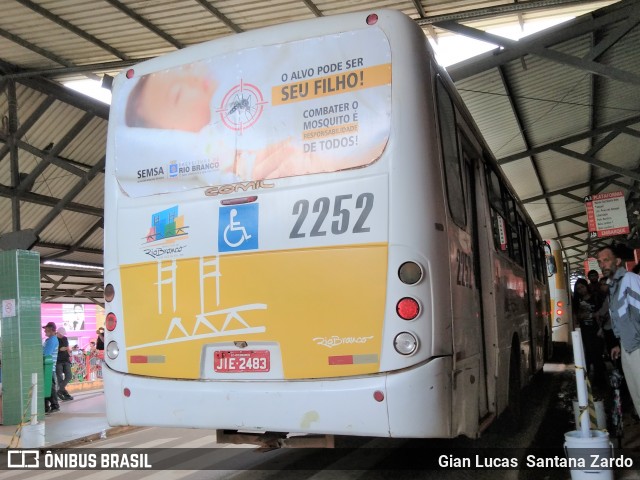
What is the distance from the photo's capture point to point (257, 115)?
4637 millimetres

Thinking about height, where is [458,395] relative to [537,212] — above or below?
below

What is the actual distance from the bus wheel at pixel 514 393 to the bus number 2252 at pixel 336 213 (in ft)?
11.2

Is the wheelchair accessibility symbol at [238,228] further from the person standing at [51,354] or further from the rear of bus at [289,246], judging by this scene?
the person standing at [51,354]

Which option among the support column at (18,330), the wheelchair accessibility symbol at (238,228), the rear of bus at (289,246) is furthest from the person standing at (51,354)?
the wheelchair accessibility symbol at (238,228)

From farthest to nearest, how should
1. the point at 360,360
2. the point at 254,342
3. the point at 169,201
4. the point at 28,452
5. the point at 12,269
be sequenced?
the point at 12,269, the point at 28,452, the point at 169,201, the point at 254,342, the point at 360,360

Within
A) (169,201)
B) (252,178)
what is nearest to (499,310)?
(252,178)

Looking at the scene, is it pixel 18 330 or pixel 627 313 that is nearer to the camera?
pixel 627 313

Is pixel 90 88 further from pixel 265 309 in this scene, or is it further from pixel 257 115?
pixel 265 309

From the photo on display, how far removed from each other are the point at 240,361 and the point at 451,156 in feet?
7.27

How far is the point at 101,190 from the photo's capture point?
60.6 ft

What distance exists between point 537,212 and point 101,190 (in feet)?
70.5

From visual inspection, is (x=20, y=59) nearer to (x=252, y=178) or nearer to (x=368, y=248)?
(x=252, y=178)

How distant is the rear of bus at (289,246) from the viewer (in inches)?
159

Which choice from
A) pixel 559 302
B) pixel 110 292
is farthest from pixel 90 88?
pixel 559 302
